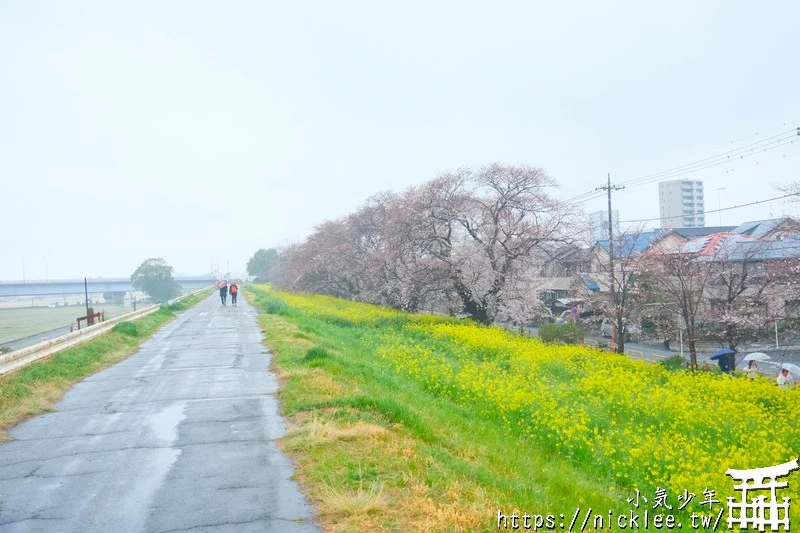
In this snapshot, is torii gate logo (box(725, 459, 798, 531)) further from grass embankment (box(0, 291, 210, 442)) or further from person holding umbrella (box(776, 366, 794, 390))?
person holding umbrella (box(776, 366, 794, 390))

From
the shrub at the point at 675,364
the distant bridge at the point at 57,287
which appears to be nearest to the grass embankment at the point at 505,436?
the shrub at the point at 675,364

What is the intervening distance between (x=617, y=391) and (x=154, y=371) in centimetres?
976

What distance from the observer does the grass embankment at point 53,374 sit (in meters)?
9.27

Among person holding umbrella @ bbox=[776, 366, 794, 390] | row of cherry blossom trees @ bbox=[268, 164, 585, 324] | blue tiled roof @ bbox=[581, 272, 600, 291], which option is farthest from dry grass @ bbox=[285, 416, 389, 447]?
blue tiled roof @ bbox=[581, 272, 600, 291]

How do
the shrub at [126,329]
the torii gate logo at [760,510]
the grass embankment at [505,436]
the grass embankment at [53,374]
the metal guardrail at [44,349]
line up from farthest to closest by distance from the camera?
1. the shrub at [126,329]
2. the metal guardrail at [44,349]
3. the grass embankment at [53,374]
4. the torii gate logo at [760,510]
5. the grass embankment at [505,436]

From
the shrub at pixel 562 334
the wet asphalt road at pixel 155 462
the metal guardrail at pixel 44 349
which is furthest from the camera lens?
the shrub at pixel 562 334

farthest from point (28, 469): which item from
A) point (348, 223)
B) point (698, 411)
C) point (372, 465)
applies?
point (348, 223)

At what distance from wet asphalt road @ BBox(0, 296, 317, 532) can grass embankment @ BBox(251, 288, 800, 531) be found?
16.5 inches

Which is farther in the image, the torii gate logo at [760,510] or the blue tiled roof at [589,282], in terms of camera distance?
the blue tiled roof at [589,282]

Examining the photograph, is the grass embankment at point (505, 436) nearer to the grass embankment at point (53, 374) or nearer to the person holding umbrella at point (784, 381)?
the person holding umbrella at point (784, 381)

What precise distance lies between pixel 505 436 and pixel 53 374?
881 cm

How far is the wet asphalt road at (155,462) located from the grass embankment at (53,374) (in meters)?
0.27

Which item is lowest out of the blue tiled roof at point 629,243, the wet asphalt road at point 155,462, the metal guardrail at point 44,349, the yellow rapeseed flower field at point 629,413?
the yellow rapeseed flower field at point 629,413

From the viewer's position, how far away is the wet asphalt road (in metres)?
5.10
